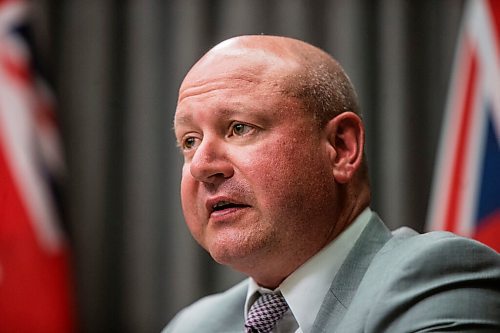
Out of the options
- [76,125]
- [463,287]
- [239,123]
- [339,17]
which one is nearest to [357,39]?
[339,17]

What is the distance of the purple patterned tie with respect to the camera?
1.62 metres

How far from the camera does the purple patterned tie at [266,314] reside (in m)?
1.62

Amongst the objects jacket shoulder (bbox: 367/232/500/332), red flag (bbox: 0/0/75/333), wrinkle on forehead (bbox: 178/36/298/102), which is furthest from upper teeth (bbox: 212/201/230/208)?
red flag (bbox: 0/0/75/333)

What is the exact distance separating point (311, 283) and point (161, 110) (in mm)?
2130

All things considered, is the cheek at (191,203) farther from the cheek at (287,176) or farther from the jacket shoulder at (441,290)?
the jacket shoulder at (441,290)

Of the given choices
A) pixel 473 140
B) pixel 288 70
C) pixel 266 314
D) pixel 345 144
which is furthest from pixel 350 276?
pixel 473 140

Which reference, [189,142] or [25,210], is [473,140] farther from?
[25,210]

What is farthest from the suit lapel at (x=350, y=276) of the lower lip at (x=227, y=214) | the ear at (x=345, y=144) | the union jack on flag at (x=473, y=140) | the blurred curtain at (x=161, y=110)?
the blurred curtain at (x=161, y=110)

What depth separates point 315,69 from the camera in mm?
1681

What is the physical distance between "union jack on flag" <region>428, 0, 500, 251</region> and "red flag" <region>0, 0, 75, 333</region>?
1623 millimetres

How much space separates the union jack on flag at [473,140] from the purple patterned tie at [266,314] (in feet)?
4.98

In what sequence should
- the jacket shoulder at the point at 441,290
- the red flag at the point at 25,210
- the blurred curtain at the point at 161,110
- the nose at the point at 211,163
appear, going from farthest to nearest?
the blurred curtain at the point at 161,110 → the red flag at the point at 25,210 → the nose at the point at 211,163 → the jacket shoulder at the point at 441,290

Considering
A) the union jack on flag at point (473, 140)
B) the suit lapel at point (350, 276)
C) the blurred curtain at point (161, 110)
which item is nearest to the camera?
the suit lapel at point (350, 276)

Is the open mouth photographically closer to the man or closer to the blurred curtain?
the man
